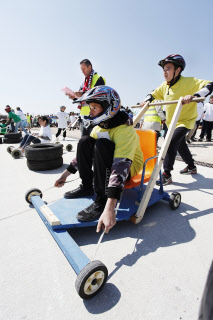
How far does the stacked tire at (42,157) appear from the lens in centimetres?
384

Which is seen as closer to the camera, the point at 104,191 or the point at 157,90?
the point at 104,191

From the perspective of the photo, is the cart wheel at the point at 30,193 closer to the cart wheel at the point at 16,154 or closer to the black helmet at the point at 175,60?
the black helmet at the point at 175,60

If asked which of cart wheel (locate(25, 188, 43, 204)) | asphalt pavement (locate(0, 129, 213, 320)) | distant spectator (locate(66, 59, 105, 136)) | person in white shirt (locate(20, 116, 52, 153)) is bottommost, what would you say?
asphalt pavement (locate(0, 129, 213, 320))

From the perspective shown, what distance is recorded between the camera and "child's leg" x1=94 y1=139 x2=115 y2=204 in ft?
5.63

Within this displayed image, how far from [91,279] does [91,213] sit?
644 mm

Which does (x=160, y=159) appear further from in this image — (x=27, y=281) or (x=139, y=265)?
(x=27, y=281)

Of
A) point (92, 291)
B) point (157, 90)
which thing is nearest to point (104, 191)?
point (92, 291)

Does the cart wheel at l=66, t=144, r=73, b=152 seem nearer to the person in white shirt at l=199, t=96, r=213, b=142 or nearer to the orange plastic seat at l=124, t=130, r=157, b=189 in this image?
the orange plastic seat at l=124, t=130, r=157, b=189

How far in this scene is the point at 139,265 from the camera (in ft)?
4.64

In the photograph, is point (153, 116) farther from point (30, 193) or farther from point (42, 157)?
point (30, 193)

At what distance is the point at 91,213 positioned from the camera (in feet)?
5.60

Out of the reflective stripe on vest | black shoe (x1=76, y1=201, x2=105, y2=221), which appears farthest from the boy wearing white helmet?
the reflective stripe on vest

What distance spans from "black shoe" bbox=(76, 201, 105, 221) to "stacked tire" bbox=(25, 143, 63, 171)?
246 cm

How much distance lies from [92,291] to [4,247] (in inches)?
37.4
